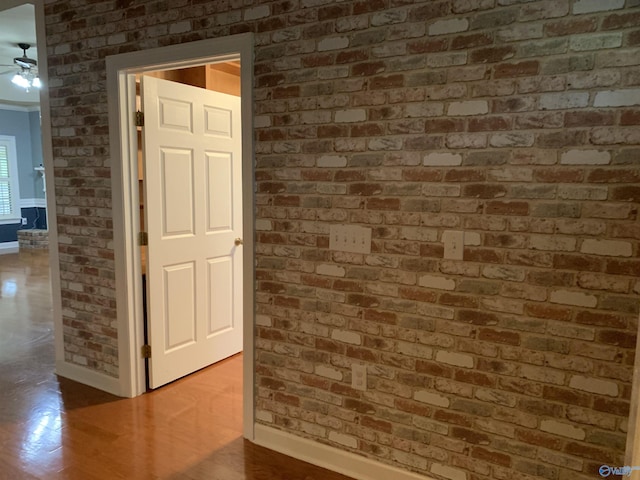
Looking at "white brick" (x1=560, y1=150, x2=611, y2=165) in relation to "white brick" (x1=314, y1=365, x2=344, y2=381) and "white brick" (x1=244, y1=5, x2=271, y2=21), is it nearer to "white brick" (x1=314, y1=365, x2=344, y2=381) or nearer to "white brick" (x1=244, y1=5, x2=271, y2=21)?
"white brick" (x1=314, y1=365, x2=344, y2=381)

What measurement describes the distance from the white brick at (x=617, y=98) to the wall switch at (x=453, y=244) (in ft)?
2.19

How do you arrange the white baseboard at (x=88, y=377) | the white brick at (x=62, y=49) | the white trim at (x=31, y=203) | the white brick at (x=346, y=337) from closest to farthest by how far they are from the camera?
the white brick at (x=346, y=337)
the white brick at (x=62, y=49)
the white baseboard at (x=88, y=377)
the white trim at (x=31, y=203)

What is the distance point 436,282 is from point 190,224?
1.91 metres

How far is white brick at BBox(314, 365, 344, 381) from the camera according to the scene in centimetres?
225

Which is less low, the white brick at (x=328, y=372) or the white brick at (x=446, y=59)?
the white brick at (x=446, y=59)

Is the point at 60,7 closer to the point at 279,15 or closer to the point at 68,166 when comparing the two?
the point at 68,166

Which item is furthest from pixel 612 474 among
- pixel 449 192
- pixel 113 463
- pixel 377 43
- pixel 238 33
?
pixel 238 33

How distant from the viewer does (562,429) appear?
1774mm

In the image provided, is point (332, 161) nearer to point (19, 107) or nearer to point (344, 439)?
point (344, 439)

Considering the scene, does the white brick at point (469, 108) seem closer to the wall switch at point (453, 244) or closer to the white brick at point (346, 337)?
the wall switch at point (453, 244)

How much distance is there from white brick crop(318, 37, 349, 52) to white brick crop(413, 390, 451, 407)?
1582 mm

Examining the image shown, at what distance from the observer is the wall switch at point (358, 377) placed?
218cm

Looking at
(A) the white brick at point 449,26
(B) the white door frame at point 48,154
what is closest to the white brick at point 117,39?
(B) the white door frame at point 48,154

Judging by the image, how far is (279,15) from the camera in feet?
7.25
